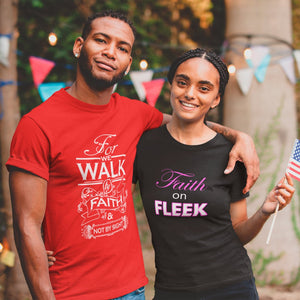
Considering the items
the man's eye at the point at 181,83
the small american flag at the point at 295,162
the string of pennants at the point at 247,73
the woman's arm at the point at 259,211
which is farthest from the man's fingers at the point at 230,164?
the string of pennants at the point at 247,73

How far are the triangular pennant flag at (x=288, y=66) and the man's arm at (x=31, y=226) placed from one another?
322 cm

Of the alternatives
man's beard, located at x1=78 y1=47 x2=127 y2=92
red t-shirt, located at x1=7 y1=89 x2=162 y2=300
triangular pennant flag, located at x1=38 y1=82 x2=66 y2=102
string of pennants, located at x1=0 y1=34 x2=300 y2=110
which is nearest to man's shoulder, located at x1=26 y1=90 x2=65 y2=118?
red t-shirt, located at x1=7 y1=89 x2=162 y2=300

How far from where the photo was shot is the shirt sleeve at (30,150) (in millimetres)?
1642

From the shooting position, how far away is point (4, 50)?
3.57m

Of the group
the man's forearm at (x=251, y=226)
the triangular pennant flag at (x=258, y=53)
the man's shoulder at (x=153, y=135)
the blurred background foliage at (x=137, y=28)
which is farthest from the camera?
the blurred background foliage at (x=137, y=28)

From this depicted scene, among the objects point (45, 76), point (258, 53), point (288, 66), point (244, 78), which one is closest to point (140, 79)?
point (45, 76)

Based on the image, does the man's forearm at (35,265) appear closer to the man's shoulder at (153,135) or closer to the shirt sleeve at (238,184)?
the man's shoulder at (153,135)

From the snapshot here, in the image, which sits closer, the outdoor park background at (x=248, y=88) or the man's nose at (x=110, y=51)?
the man's nose at (x=110, y=51)

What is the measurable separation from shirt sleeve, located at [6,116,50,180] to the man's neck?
324 mm

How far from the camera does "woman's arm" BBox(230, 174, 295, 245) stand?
189 centimetres

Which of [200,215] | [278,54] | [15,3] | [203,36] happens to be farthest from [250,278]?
[203,36]

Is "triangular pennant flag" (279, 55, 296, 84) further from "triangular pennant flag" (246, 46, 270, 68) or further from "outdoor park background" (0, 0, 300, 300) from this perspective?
"triangular pennant flag" (246, 46, 270, 68)

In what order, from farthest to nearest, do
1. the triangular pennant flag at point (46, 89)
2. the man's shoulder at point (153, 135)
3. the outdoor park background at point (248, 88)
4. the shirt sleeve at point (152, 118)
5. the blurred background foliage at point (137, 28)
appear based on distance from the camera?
1. the blurred background foliage at point (137, 28)
2. the outdoor park background at point (248, 88)
3. the triangular pennant flag at point (46, 89)
4. the shirt sleeve at point (152, 118)
5. the man's shoulder at point (153, 135)

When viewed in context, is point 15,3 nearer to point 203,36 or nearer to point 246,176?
point 203,36
